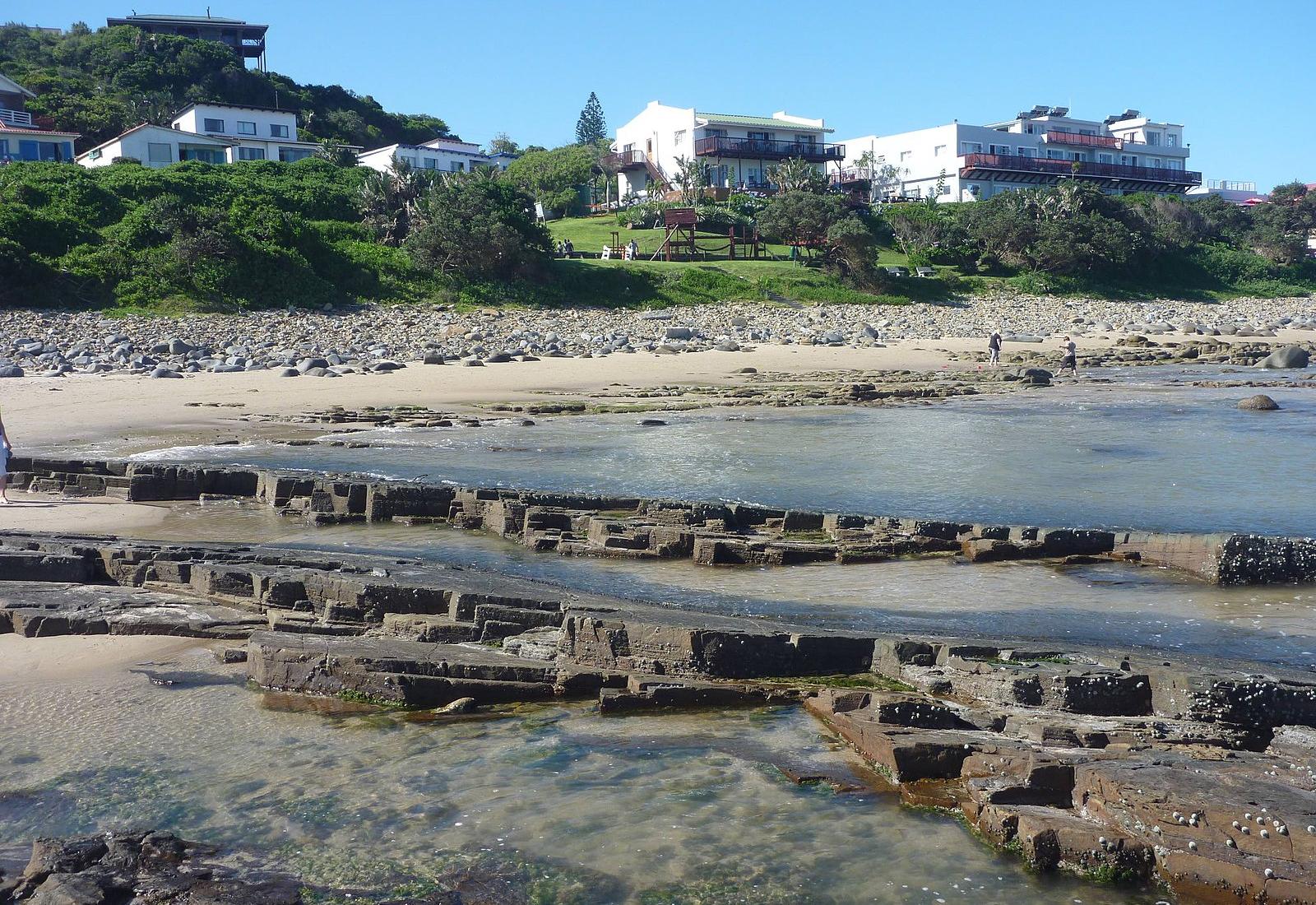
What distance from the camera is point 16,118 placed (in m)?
70.4

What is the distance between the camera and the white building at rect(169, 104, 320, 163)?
7550cm

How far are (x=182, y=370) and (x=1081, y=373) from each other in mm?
30059

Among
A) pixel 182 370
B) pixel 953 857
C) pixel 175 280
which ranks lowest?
pixel 953 857

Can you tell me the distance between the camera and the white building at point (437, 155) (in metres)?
78.6

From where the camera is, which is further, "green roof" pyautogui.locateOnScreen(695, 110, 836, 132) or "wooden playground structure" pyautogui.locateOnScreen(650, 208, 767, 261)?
"green roof" pyautogui.locateOnScreen(695, 110, 836, 132)

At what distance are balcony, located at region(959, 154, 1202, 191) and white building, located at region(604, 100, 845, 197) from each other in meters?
11.4

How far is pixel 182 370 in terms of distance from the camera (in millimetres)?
33250

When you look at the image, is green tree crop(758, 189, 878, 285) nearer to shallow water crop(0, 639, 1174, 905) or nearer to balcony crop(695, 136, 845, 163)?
balcony crop(695, 136, 845, 163)

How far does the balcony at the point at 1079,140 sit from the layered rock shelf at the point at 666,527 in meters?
89.6

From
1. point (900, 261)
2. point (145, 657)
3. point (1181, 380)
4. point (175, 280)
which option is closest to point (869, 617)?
point (145, 657)

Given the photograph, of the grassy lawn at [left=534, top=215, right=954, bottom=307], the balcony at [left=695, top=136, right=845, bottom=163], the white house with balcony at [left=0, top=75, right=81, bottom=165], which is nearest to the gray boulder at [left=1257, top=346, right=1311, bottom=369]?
the grassy lawn at [left=534, top=215, right=954, bottom=307]

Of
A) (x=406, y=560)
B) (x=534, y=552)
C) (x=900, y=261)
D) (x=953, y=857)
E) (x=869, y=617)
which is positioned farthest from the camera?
(x=900, y=261)

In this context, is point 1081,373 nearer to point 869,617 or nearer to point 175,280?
point 869,617

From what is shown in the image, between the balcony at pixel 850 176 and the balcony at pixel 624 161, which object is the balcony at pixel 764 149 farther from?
the balcony at pixel 624 161
